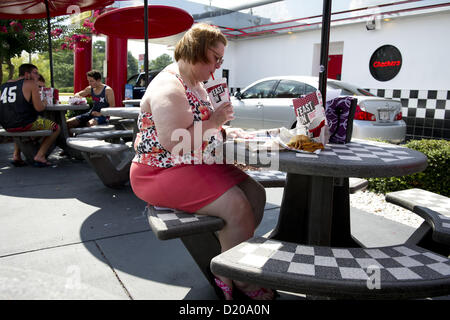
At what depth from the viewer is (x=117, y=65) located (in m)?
11.7

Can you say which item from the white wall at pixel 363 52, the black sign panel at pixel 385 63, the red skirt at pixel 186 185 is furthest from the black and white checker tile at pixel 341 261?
the black sign panel at pixel 385 63

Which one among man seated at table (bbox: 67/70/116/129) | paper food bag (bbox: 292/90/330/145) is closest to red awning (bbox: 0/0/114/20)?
man seated at table (bbox: 67/70/116/129)

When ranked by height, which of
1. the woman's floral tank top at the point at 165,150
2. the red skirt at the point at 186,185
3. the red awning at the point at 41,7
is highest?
the red awning at the point at 41,7

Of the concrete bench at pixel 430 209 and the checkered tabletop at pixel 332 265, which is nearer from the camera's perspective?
the checkered tabletop at pixel 332 265

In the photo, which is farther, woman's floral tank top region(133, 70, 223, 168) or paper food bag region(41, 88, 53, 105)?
paper food bag region(41, 88, 53, 105)

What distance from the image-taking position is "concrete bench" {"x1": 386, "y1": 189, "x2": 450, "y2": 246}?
162 cm

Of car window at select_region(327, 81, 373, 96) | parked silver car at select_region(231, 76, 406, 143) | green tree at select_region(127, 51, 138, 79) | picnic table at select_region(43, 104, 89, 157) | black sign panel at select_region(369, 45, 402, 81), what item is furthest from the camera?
green tree at select_region(127, 51, 138, 79)

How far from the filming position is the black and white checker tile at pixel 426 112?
7223 mm

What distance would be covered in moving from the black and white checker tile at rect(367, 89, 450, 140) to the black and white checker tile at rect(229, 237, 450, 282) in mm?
6916

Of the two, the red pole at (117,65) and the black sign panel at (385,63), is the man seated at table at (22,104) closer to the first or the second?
the red pole at (117,65)

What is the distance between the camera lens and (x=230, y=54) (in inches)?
512

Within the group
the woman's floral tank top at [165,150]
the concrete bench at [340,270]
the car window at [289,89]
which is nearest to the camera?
the concrete bench at [340,270]

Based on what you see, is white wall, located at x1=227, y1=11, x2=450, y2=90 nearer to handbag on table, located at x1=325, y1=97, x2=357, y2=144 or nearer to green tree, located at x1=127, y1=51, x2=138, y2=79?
handbag on table, located at x1=325, y1=97, x2=357, y2=144
